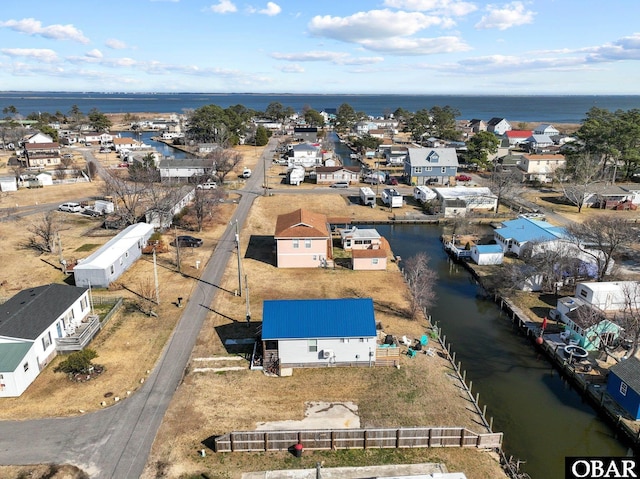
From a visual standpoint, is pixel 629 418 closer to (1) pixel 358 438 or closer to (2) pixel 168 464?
(1) pixel 358 438

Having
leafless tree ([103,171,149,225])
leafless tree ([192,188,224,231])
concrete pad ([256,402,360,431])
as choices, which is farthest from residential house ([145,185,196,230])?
concrete pad ([256,402,360,431])

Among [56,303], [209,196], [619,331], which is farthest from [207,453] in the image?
[209,196]

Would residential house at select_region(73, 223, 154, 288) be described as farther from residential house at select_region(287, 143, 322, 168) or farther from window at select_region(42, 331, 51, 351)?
residential house at select_region(287, 143, 322, 168)

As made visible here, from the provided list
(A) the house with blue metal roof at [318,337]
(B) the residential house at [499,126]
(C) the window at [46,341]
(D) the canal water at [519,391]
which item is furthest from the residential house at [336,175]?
(B) the residential house at [499,126]

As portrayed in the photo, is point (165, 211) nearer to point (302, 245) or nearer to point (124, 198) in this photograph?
point (124, 198)

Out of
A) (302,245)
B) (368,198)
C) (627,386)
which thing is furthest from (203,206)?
(627,386)

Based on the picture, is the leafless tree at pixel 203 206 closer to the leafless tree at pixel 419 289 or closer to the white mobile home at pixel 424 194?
the leafless tree at pixel 419 289
